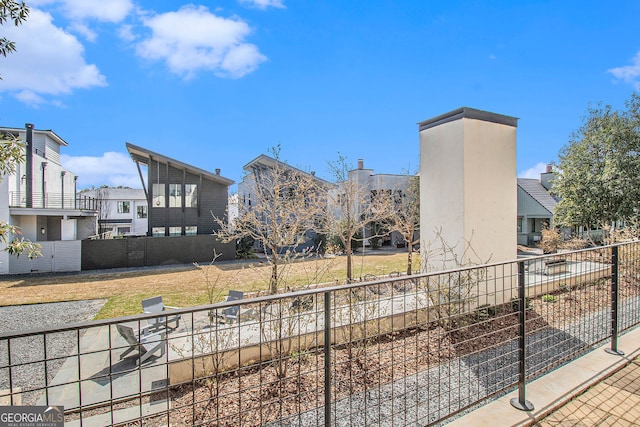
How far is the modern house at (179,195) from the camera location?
18672 millimetres

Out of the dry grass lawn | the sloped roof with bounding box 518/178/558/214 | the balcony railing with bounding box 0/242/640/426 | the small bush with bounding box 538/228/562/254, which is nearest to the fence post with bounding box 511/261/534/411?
the balcony railing with bounding box 0/242/640/426

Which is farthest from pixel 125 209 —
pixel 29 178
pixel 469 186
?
pixel 469 186

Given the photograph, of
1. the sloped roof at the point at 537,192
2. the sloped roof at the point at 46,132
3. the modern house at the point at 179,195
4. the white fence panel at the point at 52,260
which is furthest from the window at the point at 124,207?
the sloped roof at the point at 537,192

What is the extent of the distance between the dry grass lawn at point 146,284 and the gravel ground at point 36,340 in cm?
55

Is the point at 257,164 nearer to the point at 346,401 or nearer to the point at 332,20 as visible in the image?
the point at 332,20

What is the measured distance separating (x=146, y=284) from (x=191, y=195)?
8591 millimetres

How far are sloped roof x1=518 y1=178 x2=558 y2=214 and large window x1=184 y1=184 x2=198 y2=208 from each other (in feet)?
75.5

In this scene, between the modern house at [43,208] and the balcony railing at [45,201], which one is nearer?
the modern house at [43,208]

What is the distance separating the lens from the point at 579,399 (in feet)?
9.25

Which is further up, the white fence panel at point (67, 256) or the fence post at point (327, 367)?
the fence post at point (327, 367)

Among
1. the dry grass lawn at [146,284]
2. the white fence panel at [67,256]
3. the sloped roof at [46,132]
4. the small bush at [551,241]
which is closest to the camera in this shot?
the dry grass lawn at [146,284]

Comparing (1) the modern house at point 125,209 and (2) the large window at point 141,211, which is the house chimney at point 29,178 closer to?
(1) the modern house at point 125,209

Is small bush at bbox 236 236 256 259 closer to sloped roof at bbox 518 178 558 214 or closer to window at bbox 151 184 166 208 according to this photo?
window at bbox 151 184 166 208

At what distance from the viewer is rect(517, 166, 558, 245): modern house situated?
23516 mm
